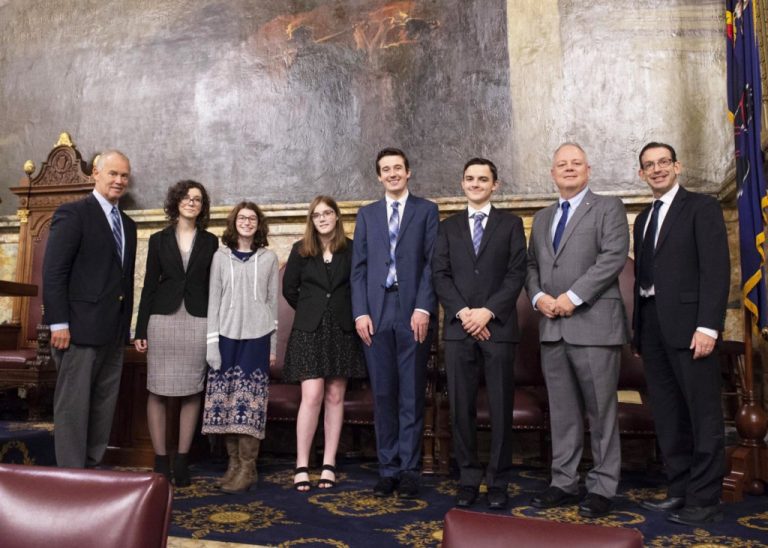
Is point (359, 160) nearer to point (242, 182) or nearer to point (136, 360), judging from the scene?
point (242, 182)

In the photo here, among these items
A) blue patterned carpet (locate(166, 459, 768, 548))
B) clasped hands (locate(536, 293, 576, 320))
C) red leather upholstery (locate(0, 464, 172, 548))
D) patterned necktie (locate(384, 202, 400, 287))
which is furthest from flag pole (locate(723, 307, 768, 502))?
red leather upholstery (locate(0, 464, 172, 548))

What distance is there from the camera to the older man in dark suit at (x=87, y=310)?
3.17 meters

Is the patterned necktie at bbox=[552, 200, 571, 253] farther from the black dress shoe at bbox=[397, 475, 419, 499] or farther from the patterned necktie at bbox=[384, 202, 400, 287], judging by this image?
the black dress shoe at bbox=[397, 475, 419, 499]

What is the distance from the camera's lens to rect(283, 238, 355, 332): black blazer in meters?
3.66

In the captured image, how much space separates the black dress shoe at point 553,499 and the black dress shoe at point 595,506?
0.38 feet

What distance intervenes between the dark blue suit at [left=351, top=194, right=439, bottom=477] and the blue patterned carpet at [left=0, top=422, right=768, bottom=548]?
0.29 m

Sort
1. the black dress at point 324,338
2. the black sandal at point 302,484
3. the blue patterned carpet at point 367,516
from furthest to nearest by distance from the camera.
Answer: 1. the black dress at point 324,338
2. the black sandal at point 302,484
3. the blue patterned carpet at point 367,516

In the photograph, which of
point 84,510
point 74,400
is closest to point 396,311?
point 74,400

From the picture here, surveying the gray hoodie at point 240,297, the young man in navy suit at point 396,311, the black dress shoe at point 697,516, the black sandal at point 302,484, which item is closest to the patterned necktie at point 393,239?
the young man in navy suit at point 396,311

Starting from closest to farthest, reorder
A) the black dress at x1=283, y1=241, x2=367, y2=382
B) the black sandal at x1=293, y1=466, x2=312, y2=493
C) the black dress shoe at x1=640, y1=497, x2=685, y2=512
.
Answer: the black dress shoe at x1=640, y1=497, x2=685, y2=512
the black sandal at x1=293, y1=466, x2=312, y2=493
the black dress at x1=283, y1=241, x2=367, y2=382

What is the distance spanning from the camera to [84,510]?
1.04m

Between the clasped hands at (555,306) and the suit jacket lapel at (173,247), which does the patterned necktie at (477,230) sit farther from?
the suit jacket lapel at (173,247)

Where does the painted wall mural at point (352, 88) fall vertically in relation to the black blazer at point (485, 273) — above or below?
above

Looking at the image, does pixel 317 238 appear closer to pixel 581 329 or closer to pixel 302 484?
pixel 302 484
